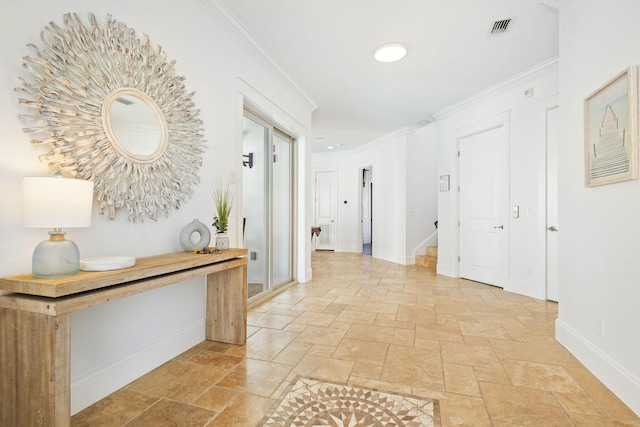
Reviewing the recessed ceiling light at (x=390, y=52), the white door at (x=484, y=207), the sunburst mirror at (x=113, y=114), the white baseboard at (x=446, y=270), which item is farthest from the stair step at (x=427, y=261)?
the sunburst mirror at (x=113, y=114)

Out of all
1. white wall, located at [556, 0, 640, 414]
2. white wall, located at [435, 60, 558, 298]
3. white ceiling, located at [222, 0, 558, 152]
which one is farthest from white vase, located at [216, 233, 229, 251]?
white wall, located at [435, 60, 558, 298]

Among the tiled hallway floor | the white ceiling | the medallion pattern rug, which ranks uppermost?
the white ceiling

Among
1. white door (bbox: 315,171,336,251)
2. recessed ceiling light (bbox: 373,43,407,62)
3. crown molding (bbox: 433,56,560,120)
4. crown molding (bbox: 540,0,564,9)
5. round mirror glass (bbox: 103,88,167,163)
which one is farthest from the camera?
white door (bbox: 315,171,336,251)

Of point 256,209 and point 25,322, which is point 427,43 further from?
point 25,322

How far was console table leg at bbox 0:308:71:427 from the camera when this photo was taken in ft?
4.03

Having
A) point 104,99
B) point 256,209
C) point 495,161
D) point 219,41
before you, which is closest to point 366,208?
point 495,161

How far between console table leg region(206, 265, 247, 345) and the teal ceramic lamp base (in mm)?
1201

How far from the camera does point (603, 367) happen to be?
193cm

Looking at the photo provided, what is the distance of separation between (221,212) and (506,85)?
413 centimetres

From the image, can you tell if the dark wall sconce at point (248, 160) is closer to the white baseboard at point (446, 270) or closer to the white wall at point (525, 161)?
the white wall at point (525, 161)

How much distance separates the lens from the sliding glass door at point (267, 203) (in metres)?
3.62

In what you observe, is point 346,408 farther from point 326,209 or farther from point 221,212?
point 326,209

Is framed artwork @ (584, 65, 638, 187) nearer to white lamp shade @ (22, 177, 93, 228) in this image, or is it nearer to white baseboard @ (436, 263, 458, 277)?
white lamp shade @ (22, 177, 93, 228)

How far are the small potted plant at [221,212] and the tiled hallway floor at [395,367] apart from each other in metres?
0.84
